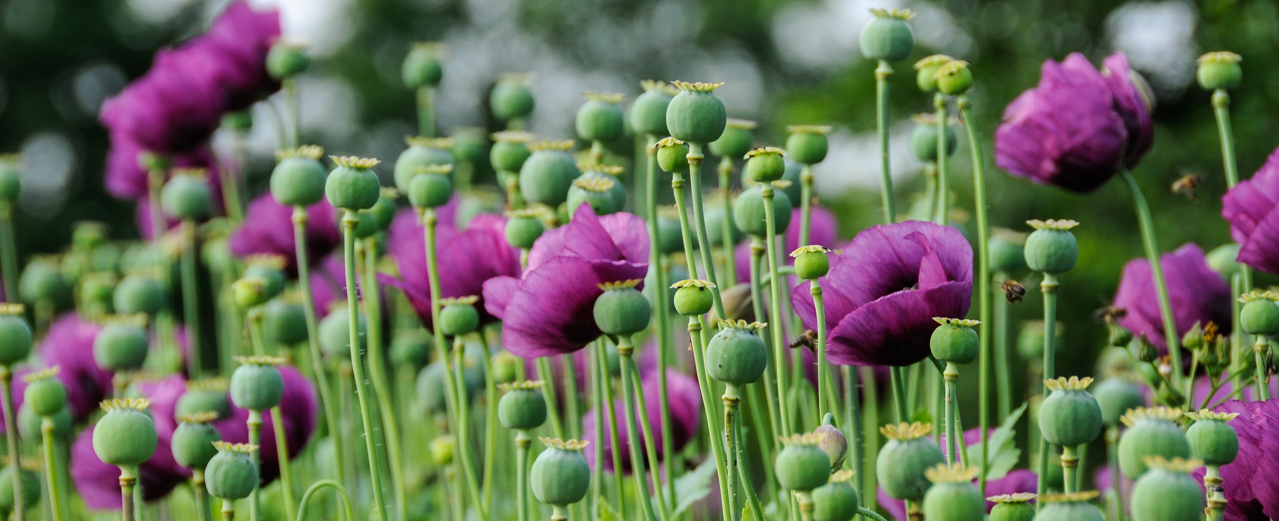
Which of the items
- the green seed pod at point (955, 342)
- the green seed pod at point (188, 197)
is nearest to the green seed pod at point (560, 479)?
the green seed pod at point (955, 342)

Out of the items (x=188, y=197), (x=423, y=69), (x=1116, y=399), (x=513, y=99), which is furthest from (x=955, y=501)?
(x=188, y=197)

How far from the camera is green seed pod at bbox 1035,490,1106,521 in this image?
349 mm

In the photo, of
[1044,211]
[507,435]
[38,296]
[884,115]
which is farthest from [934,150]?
[1044,211]

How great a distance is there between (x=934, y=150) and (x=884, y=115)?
5.9 inches

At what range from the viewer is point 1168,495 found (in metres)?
0.35

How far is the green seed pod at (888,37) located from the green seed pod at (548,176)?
191mm

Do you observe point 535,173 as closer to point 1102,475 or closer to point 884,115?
point 884,115

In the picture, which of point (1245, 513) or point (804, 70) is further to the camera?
point (804, 70)

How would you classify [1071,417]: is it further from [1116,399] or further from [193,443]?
[193,443]

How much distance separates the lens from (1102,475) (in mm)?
876

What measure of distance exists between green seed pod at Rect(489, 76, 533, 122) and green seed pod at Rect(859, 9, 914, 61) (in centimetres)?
38

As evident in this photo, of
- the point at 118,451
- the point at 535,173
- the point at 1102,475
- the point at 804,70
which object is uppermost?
the point at 804,70

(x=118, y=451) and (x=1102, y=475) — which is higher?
(x=118, y=451)

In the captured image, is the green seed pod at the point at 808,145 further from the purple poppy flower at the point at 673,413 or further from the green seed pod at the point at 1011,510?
the green seed pod at the point at 1011,510
